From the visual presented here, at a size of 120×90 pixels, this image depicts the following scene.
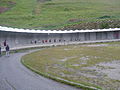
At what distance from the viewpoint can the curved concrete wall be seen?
39469 mm

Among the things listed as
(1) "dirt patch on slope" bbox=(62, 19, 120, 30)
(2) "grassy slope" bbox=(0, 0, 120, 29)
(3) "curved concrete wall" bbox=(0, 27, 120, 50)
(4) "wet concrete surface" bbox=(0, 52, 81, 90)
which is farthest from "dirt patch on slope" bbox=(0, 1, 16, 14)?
(4) "wet concrete surface" bbox=(0, 52, 81, 90)

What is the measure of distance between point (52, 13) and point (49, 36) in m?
39.9

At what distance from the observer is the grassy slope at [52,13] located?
71.2 m

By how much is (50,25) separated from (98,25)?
39.9 feet

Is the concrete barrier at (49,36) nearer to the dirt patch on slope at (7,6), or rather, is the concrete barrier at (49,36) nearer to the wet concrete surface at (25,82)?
the wet concrete surface at (25,82)

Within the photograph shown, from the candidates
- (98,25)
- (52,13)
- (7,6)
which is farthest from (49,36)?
(7,6)

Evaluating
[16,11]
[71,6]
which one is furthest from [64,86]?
[71,6]

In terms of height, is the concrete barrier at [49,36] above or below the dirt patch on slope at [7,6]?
below

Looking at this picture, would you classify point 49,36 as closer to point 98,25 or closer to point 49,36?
point 49,36

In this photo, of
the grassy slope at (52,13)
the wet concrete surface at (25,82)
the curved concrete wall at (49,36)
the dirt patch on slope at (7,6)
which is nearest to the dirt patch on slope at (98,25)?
the grassy slope at (52,13)

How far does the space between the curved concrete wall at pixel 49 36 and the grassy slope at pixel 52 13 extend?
38.0 feet

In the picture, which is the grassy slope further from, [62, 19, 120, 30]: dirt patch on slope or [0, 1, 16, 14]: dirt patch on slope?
[62, 19, 120, 30]: dirt patch on slope

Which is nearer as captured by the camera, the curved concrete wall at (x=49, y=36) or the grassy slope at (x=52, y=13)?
the curved concrete wall at (x=49, y=36)

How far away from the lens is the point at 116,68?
61.1 feet
